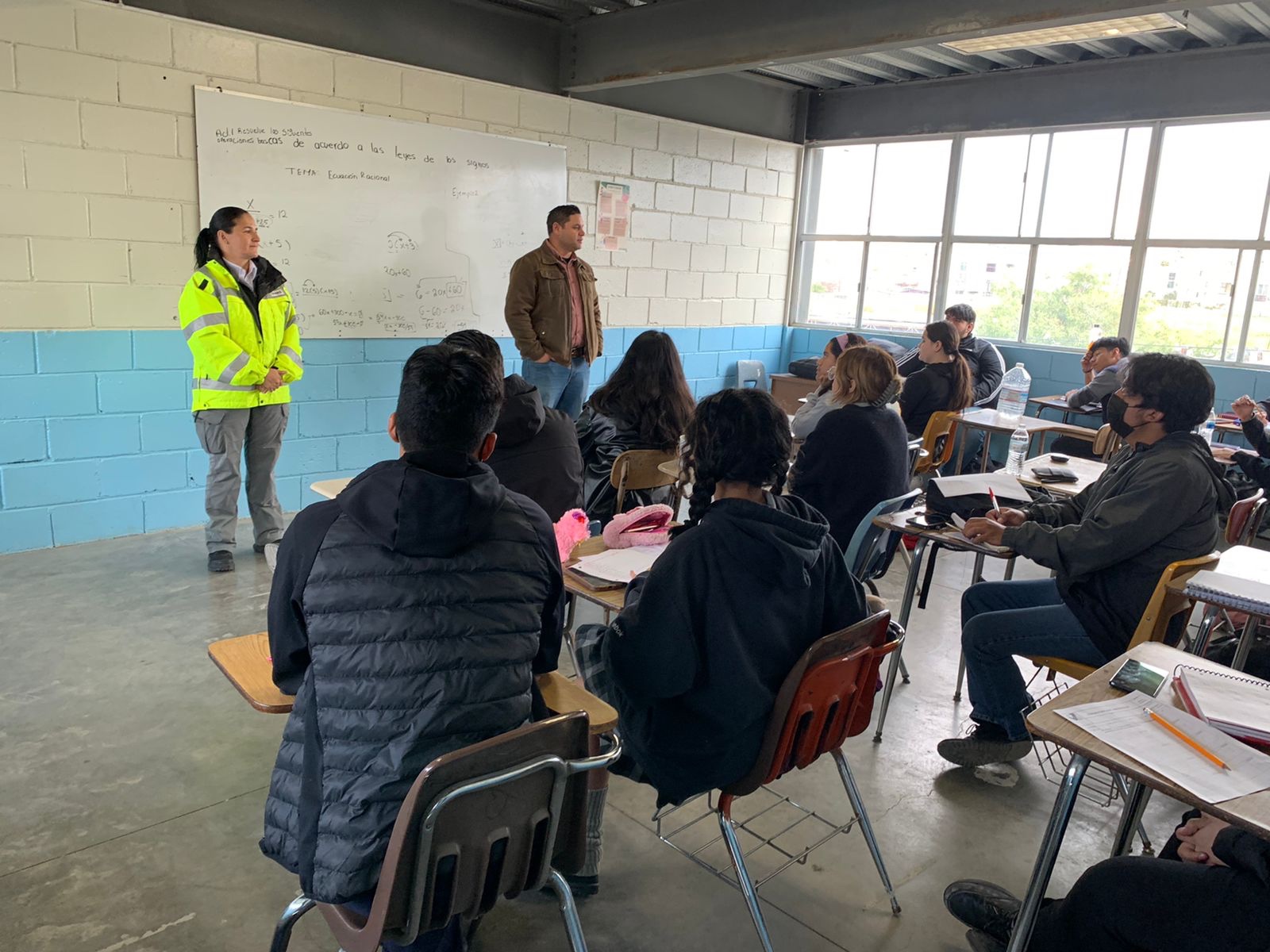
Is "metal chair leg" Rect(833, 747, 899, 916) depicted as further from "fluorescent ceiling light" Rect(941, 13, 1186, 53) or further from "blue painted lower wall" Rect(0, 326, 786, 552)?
"fluorescent ceiling light" Rect(941, 13, 1186, 53)

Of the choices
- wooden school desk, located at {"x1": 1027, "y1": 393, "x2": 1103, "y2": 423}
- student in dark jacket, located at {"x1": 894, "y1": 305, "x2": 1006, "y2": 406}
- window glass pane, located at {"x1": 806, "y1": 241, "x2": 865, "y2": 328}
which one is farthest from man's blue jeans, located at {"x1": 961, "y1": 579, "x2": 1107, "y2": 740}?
window glass pane, located at {"x1": 806, "y1": 241, "x2": 865, "y2": 328}

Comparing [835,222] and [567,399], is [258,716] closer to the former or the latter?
[567,399]

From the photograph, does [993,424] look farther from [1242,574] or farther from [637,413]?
[1242,574]

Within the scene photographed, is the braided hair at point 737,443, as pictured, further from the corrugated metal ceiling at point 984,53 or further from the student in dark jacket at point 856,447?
the corrugated metal ceiling at point 984,53

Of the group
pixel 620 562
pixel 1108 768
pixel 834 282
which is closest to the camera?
pixel 1108 768

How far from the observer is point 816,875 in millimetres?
2172

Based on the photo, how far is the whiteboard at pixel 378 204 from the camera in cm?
455

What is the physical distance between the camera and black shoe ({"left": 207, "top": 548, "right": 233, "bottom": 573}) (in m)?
4.03

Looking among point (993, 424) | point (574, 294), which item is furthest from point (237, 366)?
point (993, 424)

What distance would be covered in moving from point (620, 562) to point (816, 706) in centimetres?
61

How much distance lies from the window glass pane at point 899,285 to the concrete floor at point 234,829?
480 centimetres

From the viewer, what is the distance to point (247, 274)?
13.3 ft

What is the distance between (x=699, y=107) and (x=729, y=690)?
6.14 m

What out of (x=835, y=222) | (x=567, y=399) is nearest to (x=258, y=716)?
(x=567, y=399)
